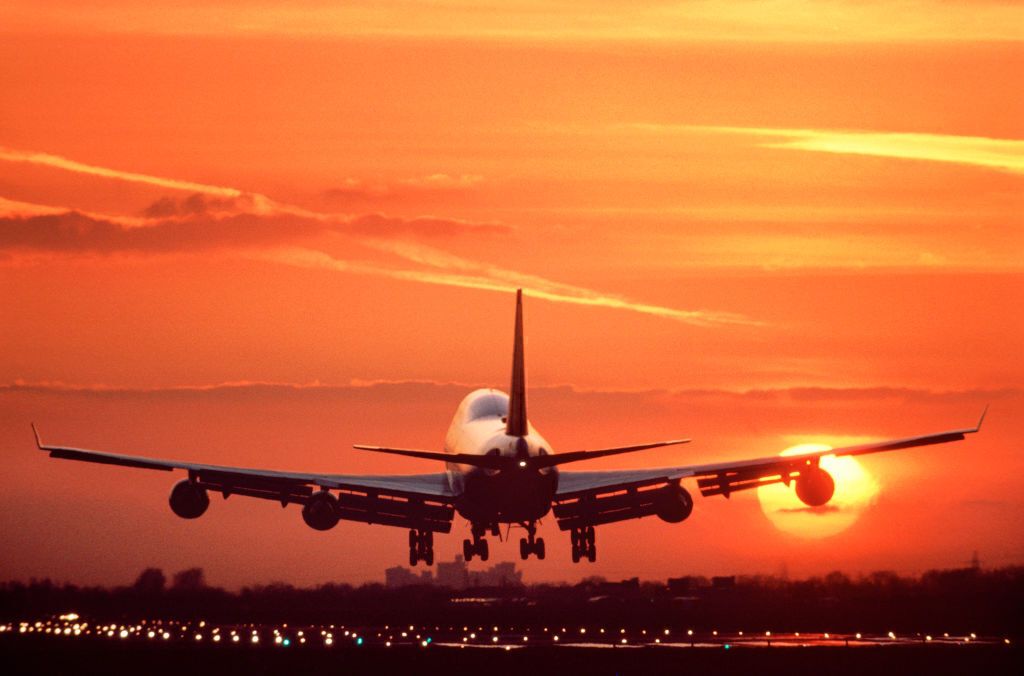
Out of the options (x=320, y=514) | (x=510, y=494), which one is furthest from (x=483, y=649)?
(x=320, y=514)

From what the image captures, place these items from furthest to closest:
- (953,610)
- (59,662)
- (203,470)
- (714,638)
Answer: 1. (953,610)
2. (203,470)
3. (714,638)
4. (59,662)

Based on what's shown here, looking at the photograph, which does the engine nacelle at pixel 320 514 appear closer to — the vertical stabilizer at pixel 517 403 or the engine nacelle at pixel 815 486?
the vertical stabilizer at pixel 517 403

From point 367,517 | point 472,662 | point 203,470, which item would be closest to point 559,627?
point 367,517

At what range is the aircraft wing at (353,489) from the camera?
3179 inches

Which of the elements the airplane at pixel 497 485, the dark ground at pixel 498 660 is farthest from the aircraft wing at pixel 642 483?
the dark ground at pixel 498 660

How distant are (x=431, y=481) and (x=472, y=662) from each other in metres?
27.3

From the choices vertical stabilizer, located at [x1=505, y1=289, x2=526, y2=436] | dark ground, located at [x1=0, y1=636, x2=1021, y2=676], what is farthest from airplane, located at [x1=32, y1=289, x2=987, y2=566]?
dark ground, located at [x1=0, y1=636, x2=1021, y2=676]

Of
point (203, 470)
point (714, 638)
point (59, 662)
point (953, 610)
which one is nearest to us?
point (59, 662)

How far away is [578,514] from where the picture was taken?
85312mm

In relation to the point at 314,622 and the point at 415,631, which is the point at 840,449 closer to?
the point at 415,631

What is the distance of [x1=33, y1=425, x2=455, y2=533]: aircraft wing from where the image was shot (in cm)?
8075

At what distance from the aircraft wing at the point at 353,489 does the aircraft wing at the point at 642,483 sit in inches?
208

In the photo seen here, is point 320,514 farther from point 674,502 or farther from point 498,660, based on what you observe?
point 498,660

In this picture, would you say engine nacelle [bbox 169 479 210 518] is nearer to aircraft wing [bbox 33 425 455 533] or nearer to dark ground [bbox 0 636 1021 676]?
aircraft wing [bbox 33 425 455 533]
